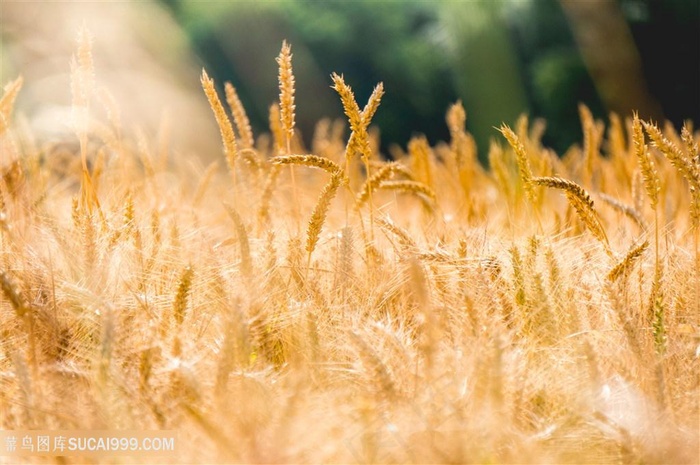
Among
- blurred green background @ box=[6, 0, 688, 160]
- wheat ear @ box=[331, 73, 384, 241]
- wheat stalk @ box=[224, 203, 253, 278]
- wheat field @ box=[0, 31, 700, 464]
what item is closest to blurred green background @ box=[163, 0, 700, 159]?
blurred green background @ box=[6, 0, 688, 160]

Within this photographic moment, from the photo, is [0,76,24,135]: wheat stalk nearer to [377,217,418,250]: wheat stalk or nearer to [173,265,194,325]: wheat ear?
[173,265,194,325]: wheat ear

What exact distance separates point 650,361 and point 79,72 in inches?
27.6

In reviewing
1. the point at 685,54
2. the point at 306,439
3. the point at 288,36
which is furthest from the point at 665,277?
the point at 288,36

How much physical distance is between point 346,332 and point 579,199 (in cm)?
31

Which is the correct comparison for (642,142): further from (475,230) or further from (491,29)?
(491,29)

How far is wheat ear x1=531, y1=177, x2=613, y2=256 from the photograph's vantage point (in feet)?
2.17

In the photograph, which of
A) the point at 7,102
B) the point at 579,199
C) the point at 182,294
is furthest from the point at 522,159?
the point at 7,102

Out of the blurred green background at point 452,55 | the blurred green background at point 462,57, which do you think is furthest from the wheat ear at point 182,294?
the blurred green background at point 462,57

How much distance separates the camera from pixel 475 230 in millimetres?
940

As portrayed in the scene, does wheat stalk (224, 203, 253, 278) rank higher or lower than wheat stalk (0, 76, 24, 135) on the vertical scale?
lower

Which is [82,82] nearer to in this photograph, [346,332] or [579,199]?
[346,332]

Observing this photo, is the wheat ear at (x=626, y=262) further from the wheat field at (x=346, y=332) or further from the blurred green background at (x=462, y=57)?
the blurred green background at (x=462, y=57)

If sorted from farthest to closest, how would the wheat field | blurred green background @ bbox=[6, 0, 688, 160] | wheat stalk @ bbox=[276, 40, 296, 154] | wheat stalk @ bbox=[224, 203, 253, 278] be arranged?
1. blurred green background @ bbox=[6, 0, 688, 160]
2. wheat stalk @ bbox=[276, 40, 296, 154]
3. wheat stalk @ bbox=[224, 203, 253, 278]
4. the wheat field

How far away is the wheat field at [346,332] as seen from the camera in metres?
0.51
